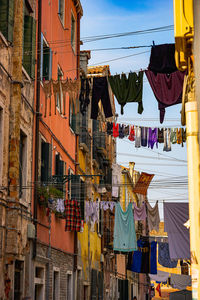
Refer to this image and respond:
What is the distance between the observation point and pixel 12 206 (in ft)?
41.3

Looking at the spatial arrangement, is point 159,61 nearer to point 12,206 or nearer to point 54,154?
point 54,154

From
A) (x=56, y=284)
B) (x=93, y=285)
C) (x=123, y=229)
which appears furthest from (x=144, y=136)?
(x=93, y=285)

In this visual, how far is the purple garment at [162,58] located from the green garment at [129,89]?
57 centimetres

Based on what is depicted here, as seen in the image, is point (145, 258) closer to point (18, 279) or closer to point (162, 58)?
point (162, 58)

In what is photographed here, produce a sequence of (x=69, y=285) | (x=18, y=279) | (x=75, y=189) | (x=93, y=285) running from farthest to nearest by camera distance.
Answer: (x=93, y=285), (x=69, y=285), (x=75, y=189), (x=18, y=279)

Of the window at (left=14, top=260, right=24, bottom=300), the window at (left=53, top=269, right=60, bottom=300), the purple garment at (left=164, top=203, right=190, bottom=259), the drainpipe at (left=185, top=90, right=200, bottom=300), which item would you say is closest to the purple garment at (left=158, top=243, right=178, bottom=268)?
the purple garment at (left=164, top=203, right=190, bottom=259)

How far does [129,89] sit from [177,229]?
22.9 ft

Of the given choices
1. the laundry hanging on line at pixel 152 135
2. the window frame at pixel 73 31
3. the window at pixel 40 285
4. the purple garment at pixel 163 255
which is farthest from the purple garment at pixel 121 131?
the purple garment at pixel 163 255

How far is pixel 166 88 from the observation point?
17.4m

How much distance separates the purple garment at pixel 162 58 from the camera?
55.5 ft

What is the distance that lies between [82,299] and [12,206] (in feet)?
41.4

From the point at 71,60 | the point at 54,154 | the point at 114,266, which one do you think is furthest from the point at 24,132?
the point at 114,266

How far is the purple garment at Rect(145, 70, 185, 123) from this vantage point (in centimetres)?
1733

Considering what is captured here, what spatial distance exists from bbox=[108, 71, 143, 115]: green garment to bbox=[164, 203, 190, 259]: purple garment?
5.93 metres
